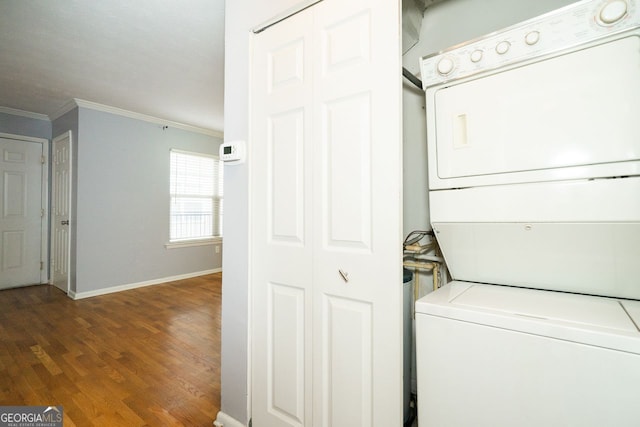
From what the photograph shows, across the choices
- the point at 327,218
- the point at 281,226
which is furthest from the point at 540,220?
the point at 281,226

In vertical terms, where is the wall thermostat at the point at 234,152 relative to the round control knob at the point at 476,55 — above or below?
below

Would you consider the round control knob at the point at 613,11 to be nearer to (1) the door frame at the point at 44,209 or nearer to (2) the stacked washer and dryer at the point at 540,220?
(2) the stacked washer and dryer at the point at 540,220

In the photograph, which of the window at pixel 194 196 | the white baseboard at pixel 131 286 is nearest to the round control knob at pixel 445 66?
the window at pixel 194 196

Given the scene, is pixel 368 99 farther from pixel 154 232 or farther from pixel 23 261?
pixel 23 261

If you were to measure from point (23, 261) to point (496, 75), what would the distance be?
19.4ft

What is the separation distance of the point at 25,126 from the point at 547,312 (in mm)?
6077

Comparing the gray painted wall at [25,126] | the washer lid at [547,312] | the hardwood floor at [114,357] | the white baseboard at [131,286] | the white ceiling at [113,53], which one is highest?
the white ceiling at [113,53]

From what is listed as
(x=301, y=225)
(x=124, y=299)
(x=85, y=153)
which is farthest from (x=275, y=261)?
(x=85, y=153)

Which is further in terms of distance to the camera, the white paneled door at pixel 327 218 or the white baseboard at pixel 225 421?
the white baseboard at pixel 225 421

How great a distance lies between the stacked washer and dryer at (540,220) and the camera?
756 mm

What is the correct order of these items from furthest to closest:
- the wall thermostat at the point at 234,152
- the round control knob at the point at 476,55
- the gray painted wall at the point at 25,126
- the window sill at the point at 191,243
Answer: the window sill at the point at 191,243 < the gray painted wall at the point at 25,126 < the wall thermostat at the point at 234,152 < the round control knob at the point at 476,55

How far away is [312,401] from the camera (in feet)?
4.12

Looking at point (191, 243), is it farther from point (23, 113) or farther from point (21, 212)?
point (23, 113)

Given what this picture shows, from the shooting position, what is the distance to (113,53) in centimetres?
260
